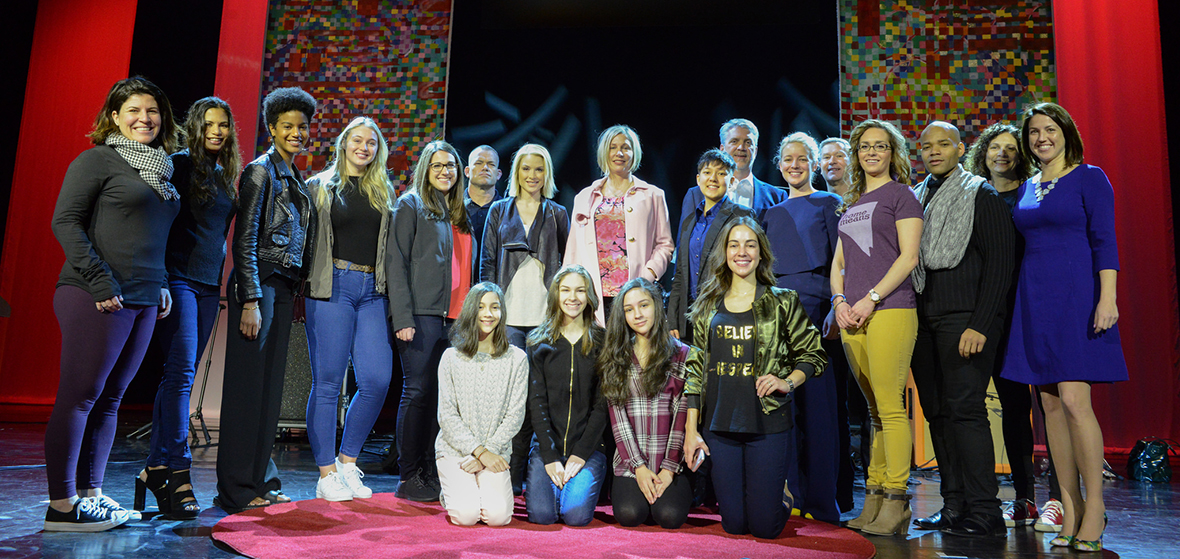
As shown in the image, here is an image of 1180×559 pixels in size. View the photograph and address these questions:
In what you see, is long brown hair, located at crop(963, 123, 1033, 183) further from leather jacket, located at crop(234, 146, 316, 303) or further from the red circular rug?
leather jacket, located at crop(234, 146, 316, 303)

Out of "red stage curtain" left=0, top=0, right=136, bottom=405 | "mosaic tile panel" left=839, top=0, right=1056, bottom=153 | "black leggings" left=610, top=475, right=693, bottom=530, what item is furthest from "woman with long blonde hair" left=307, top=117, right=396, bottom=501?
"red stage curtain" left=0, top=0, right=136, bottom=405

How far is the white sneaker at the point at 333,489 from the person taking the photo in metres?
2.79

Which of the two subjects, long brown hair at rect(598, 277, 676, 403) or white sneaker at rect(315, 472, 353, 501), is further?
white sneaker at rect(315, 472, 353, 501)

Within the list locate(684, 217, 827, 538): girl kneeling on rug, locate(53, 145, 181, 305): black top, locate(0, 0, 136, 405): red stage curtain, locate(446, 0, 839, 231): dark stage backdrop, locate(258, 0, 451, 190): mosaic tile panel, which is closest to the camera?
locate(53, 145, 181, 305): black top

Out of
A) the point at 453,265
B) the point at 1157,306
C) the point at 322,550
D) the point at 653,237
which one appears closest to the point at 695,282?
the point at 653,237

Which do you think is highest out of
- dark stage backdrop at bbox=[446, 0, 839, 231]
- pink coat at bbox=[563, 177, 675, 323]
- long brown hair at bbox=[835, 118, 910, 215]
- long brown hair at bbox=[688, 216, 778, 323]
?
dark stage backdrop at bbox=[446, 0, 839, 231]

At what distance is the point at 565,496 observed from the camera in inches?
98.9

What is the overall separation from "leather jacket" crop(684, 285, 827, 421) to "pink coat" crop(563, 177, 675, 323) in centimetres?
66

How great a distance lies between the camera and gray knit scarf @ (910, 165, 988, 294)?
8.33ft

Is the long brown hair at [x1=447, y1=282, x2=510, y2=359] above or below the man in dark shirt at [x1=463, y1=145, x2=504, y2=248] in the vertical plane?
below

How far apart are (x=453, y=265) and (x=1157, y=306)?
480 centimetres

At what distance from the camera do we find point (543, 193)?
128 inches

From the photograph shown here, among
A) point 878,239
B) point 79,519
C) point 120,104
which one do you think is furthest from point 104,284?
point 878,239

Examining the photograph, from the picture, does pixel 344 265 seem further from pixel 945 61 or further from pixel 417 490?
pixel 945 61
